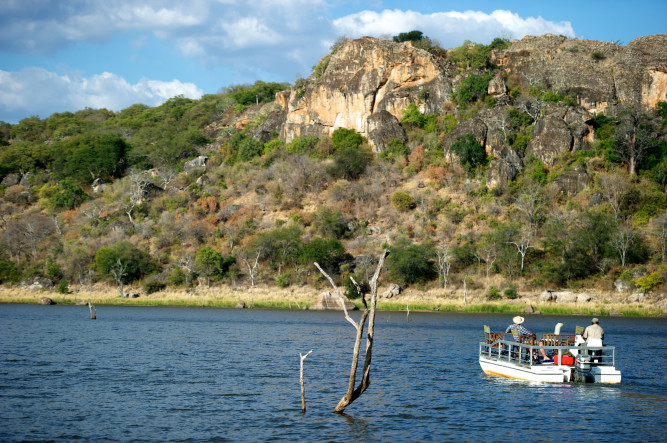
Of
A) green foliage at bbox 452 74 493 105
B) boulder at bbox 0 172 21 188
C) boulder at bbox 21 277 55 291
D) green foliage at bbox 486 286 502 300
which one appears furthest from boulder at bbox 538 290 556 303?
boulder at bbox 0 172 21 188

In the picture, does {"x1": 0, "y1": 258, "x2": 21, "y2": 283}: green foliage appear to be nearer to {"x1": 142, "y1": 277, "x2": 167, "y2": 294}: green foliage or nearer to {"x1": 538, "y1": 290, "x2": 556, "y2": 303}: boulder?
{"x1": 142, "y1": 277, "x2": 167, "y2": 294}: green foliage

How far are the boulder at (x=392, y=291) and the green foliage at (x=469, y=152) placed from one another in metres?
25.0

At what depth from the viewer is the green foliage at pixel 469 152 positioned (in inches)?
3470

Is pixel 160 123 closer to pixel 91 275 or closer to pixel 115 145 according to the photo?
pixel 115 145

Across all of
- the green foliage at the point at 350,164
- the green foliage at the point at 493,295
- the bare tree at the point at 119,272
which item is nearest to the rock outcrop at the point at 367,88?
the green foliage at the point at 350,164

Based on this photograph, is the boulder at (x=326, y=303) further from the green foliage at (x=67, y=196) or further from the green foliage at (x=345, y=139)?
the green foliage at (x=67, y=196)

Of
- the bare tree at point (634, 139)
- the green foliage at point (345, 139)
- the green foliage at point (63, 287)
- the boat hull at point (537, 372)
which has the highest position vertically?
the green foliage at point (345, 139)

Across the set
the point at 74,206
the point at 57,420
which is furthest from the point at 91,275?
Answer: the point at 57,420

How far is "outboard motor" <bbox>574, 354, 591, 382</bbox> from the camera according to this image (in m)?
25.9

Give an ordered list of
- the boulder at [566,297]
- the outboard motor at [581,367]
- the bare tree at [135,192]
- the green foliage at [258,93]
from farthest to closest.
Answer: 1. the green foliage at [258,93]
2. the bare tree at [135,192]
3. the boulder at [566,297]
4. the outboard motor at [581,367]

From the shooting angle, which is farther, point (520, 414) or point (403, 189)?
point (403, 189)

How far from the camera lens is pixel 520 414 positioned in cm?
2145

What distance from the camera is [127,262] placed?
260 feet

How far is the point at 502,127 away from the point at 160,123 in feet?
258
